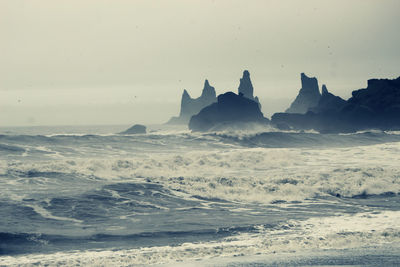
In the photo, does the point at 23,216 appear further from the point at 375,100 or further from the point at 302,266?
the point at 375,100

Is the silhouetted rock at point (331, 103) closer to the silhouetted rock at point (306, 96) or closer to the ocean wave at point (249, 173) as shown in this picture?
the silhouetted rock at point (306, 96)

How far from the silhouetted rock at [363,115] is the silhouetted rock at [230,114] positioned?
6.16 metres

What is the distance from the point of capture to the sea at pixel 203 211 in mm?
13883

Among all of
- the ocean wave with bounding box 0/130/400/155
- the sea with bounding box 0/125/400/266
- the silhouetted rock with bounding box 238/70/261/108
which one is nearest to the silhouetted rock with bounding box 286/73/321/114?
the silhouetted rock with bounding box 238/70/261/108

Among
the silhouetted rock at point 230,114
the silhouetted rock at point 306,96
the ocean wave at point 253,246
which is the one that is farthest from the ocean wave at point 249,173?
the silhouetted rock at point 306,96

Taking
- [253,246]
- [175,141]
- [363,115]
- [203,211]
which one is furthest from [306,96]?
[253,246]

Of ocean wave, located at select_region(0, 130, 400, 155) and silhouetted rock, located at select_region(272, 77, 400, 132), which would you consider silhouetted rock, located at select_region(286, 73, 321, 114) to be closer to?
silhouetted rock, located at select_region(272, 77, 400, 132)

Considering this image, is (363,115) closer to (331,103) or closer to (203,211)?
(331,103)

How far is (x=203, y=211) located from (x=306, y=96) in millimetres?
167917

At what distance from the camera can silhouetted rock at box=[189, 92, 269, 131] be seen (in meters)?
123

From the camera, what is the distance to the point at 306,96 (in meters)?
183

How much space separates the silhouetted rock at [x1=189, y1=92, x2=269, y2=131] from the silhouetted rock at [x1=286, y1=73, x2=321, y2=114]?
2294 inches

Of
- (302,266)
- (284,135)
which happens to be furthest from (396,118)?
(302,266)

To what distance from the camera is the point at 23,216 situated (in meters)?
18.8
